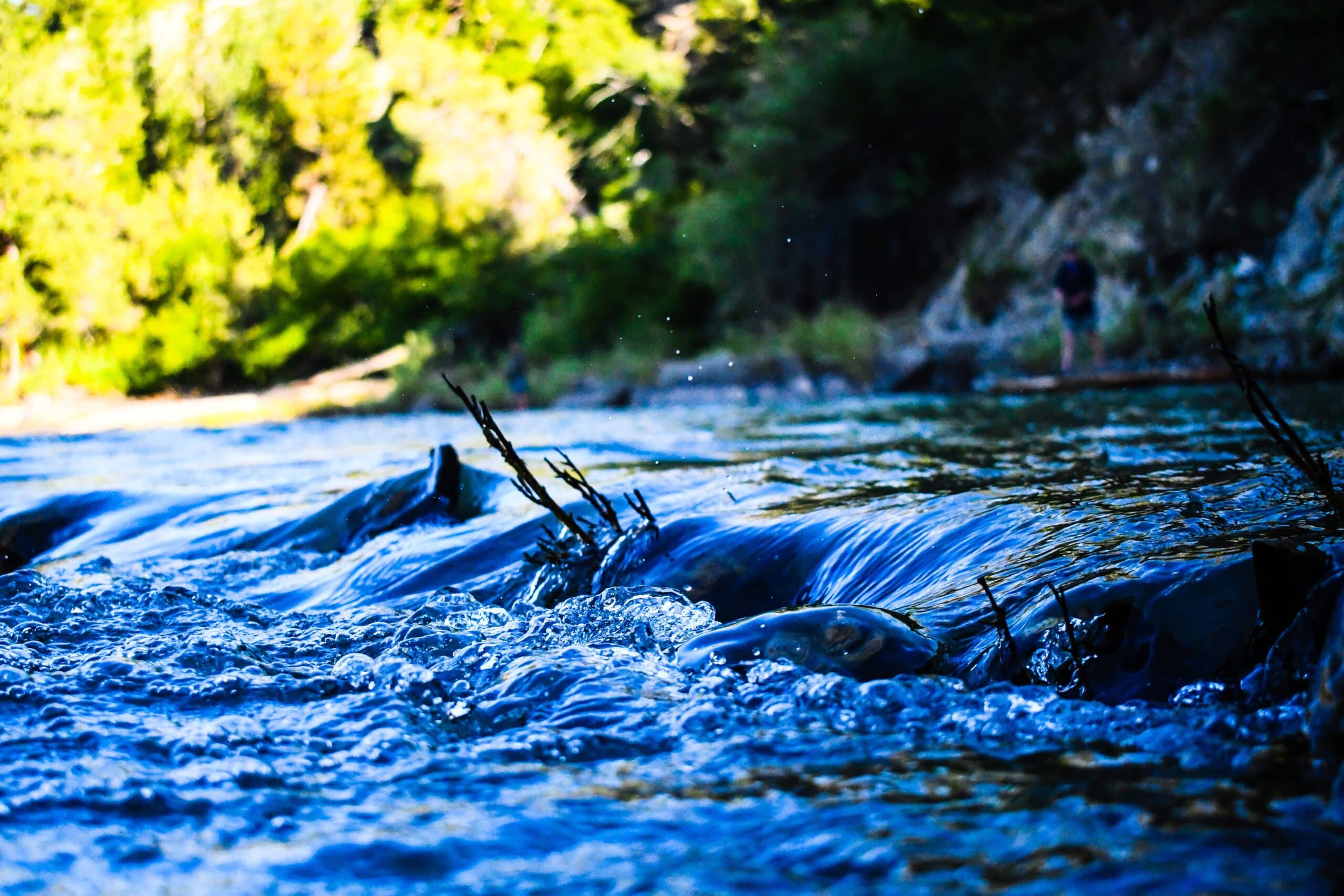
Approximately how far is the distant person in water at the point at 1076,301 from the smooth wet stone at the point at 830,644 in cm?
1216

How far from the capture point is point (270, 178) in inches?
1575

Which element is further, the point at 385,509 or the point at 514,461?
the point at 385,509

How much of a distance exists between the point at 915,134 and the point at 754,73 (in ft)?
11.7

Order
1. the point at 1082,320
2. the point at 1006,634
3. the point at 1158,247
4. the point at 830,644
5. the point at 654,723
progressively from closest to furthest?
the point at 654,723
the point at 1006,634
the point at 830,644
the point at 1082,320
the point at 1158,247

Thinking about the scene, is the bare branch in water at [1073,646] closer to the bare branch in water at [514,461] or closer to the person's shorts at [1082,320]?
the bare branch in water at [514,461]

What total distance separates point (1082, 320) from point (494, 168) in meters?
23.3

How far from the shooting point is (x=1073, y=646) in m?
2.55

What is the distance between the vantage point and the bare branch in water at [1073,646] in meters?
2.50

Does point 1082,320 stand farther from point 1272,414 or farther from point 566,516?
point 1272,414

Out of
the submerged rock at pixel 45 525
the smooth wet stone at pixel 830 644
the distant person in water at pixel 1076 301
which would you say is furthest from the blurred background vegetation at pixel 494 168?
the smooth wet stone at pixel 830 644

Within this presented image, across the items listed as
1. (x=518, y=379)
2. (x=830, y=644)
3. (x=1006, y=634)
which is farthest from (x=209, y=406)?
(x=1006, y=634)

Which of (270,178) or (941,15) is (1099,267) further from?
(270,178)

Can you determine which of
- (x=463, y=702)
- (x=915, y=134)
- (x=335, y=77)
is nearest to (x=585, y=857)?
(x=463, y=702)

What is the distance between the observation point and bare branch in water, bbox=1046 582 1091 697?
2502 millimetres
